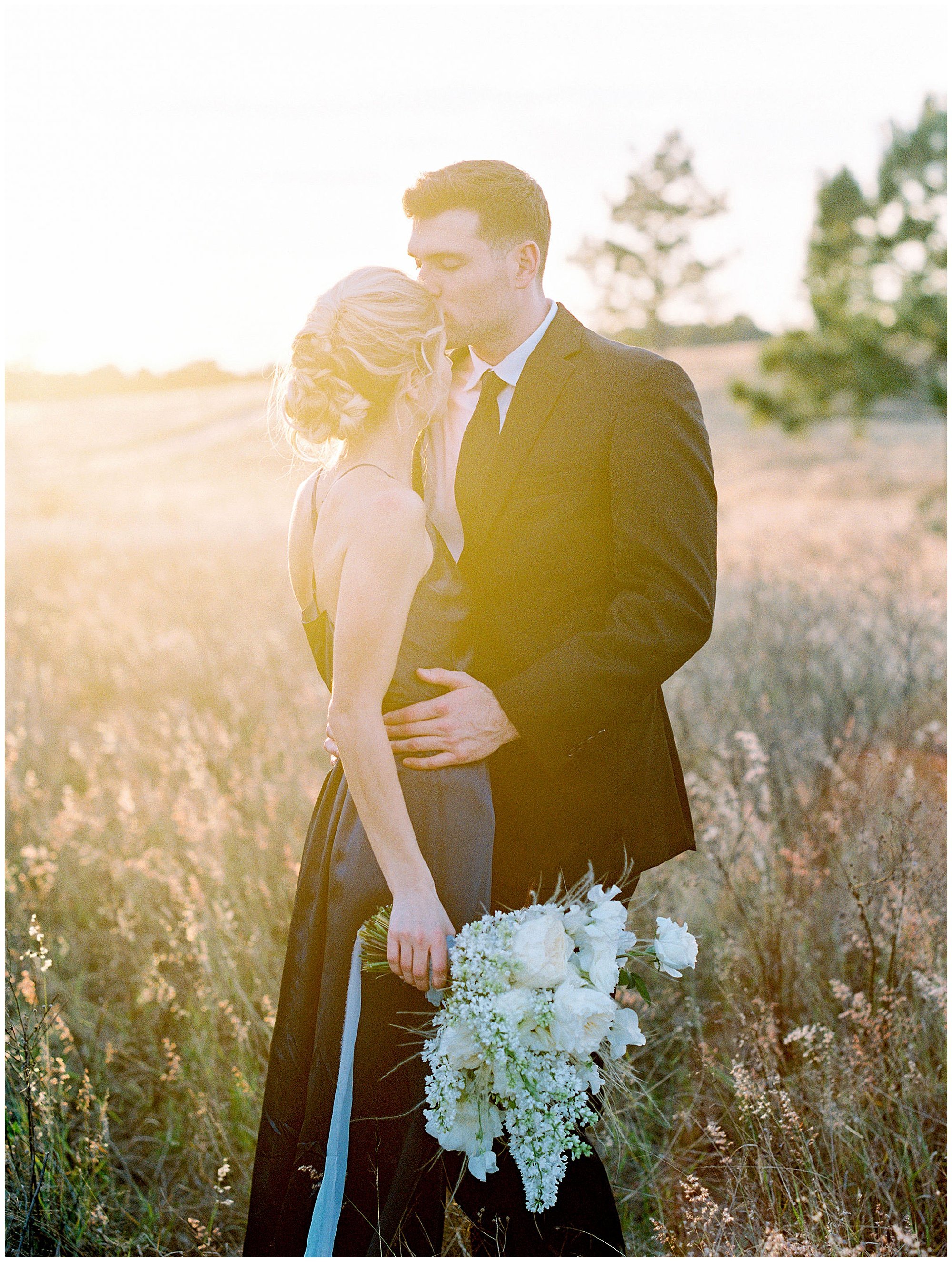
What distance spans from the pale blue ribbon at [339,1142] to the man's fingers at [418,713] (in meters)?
0.47

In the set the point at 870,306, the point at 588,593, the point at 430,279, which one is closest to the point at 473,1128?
the point at 588,593

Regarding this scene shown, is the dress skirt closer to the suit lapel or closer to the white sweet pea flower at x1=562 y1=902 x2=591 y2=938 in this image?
the white sweet pea flower at x1=562 y1=902 x2=591 y2=938

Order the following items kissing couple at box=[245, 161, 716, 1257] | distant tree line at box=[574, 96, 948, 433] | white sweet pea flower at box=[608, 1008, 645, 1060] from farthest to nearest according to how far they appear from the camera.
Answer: distant tree line at box=[574, 96, 948, 433] < kissing couple at box=[245, 161, 716, 1257] < white sweet pea flower at box=[608, 1008, 645, 1060]

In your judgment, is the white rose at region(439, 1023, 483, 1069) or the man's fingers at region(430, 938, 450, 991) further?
the man's fingers at region(430, 938, 450, 991)

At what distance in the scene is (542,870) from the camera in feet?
7.56

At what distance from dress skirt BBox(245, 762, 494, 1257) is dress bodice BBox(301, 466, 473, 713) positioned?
0.20 m

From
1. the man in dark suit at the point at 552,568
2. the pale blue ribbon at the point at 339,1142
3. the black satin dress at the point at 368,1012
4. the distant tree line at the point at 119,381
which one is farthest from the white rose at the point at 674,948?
the distant tree line at the point at 119,381

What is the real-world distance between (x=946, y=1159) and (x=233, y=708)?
4140 mm

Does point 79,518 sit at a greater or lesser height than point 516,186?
lesser

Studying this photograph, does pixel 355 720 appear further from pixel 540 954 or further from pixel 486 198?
pixel 486 198

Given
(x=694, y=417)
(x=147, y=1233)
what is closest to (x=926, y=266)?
(x=694, y=417)

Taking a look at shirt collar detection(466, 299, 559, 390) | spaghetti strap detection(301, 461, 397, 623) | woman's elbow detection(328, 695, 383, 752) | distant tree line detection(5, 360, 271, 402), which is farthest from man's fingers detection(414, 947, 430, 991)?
distant tree line detection(5, 360, 271, 402)

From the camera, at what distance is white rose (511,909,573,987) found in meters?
1.67

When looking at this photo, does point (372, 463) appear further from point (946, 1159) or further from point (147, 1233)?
point (946, 1159)
